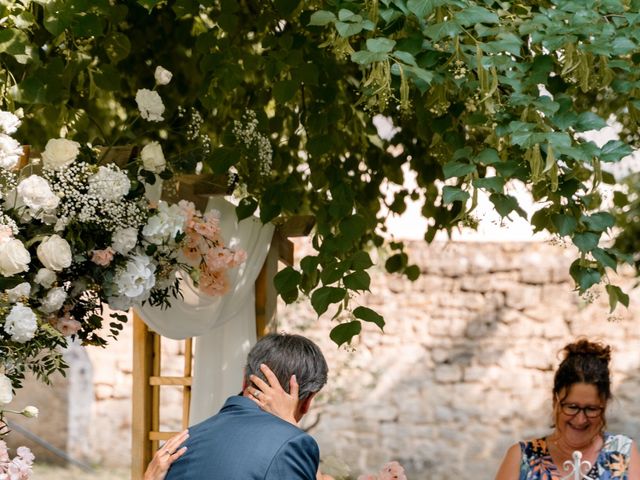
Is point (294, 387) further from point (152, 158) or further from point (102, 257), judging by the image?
point (152, 158)

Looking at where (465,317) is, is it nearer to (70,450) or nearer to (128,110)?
(70,450)

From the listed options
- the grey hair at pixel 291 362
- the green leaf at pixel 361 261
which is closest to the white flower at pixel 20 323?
the grey hair at pixel 291 362

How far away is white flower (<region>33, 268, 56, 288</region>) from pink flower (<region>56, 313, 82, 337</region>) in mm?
154

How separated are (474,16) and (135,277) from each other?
47.2 inches

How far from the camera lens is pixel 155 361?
16.1 ft

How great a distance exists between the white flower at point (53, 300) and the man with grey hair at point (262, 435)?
78cm

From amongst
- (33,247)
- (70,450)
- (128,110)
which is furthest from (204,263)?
(70,450)

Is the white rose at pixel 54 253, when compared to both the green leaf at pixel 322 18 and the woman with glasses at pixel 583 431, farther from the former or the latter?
the woman with glasses at pixel 583 431

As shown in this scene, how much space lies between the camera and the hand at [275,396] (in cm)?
241

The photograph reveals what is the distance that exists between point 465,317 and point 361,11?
591 centimetres

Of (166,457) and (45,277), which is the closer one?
(166,457)

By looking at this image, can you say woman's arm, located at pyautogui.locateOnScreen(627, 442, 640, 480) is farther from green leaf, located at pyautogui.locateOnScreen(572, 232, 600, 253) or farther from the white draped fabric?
the white draped fabric

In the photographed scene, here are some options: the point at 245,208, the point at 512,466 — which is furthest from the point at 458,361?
the point at 245,208

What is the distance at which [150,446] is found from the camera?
16.0 ft
